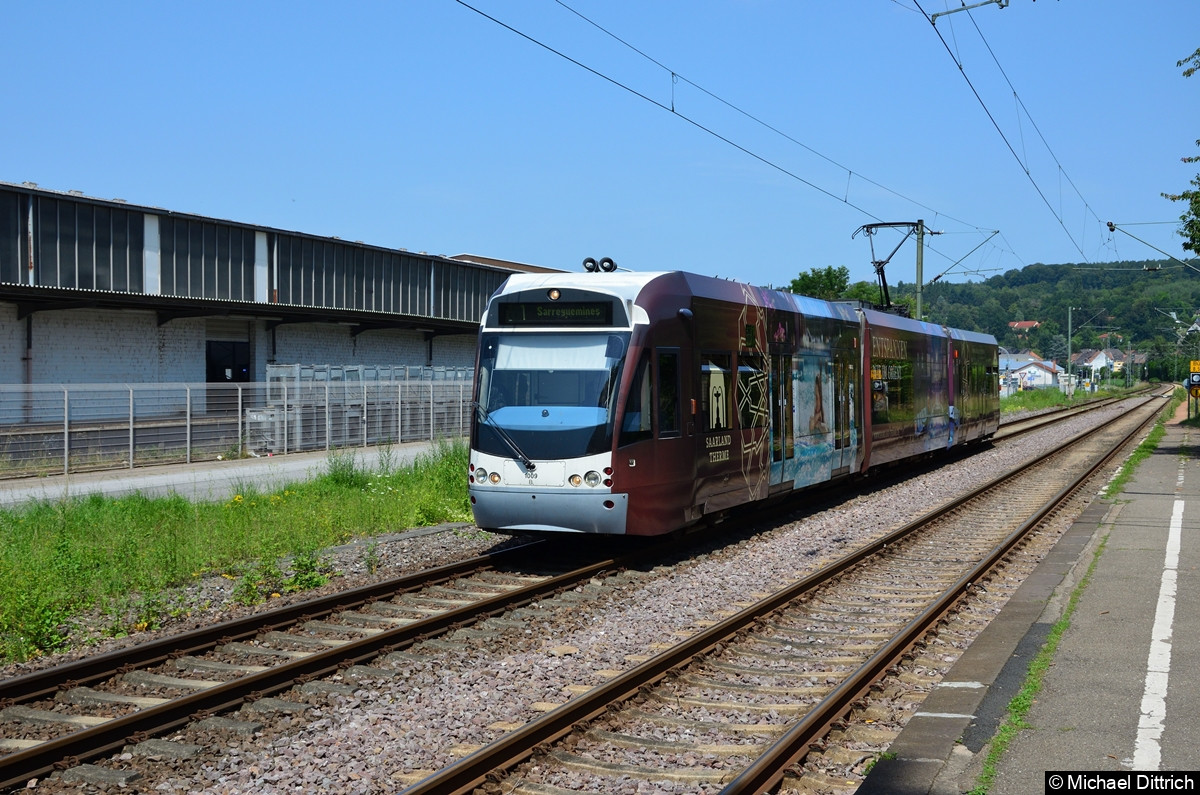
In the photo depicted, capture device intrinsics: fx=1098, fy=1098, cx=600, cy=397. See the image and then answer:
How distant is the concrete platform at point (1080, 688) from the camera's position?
17.3 ft

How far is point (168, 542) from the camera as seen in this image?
40.0ft

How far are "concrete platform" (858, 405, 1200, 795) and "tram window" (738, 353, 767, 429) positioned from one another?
3859 mm

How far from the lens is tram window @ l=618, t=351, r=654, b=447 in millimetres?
11078

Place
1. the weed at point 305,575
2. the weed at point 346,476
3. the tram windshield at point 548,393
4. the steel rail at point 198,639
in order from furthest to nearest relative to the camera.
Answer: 1. the weed at point 346,476
2. the tram windshield at point 548,393
3. the weed at point 305,575
4. the steel rail at point 198,639

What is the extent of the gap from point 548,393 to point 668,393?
1322mm

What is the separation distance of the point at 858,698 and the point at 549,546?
667 cm

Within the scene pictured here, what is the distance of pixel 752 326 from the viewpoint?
14211 mm

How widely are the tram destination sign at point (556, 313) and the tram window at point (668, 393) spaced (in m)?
0.79

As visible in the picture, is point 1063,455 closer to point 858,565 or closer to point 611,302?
point 858,565

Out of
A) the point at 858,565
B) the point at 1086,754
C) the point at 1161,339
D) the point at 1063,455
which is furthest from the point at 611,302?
the point at 1161,339

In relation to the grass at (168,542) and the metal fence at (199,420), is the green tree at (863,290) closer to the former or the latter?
the metal fence at (199,420)

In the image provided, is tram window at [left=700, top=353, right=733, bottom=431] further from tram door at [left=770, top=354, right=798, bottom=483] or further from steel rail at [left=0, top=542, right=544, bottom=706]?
steel rail at [left=0, top=542, right=544, bottom=706]

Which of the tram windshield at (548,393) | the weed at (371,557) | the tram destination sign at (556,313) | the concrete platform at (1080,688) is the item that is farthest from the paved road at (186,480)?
the concrete platform at (1080,688)

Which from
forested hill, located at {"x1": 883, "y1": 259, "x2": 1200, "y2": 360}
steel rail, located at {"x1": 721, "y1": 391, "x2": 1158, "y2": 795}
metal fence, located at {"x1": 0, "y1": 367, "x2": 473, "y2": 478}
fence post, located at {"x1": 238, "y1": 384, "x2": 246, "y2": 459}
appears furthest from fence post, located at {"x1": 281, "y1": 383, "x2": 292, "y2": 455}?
forested hill, located at {"x1": 883, "y1": 259, "x2": 1200, "y2": 360}
